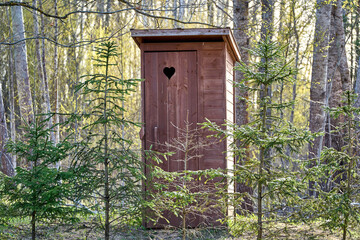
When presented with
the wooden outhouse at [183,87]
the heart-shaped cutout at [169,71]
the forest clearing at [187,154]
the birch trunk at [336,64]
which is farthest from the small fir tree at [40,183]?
the birch trunk at [336,64]

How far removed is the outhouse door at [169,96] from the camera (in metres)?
6.83

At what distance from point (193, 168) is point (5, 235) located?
2.59m

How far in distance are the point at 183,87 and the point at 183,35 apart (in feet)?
2.38

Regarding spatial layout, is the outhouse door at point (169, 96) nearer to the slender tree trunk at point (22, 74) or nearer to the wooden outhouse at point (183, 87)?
the wooden outhouse at point (183, 87)

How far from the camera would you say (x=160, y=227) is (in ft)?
22.4

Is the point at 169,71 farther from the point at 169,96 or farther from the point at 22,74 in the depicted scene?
the point at 22,74

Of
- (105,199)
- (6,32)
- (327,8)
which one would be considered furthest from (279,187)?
(6,32)

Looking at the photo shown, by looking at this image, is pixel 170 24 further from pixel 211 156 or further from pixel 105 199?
pixel 105 199

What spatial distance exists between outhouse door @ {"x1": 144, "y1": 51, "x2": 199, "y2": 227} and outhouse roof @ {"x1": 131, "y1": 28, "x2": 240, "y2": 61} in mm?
211

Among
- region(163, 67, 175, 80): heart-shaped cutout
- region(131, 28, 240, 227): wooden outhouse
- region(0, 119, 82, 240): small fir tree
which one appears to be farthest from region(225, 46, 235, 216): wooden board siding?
region(0, 119, 82, 240): small fir tree

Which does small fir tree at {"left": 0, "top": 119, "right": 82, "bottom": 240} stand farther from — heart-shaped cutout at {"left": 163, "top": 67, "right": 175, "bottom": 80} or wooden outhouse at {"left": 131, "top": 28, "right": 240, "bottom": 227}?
heart-shaped cutout at {"left": 163, "top": 67, "right": 175, "bottom": 80}

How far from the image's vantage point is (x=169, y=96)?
271 inches

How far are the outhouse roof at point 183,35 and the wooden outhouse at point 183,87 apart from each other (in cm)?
Result: 1

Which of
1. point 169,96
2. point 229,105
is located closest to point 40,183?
point 169,96
